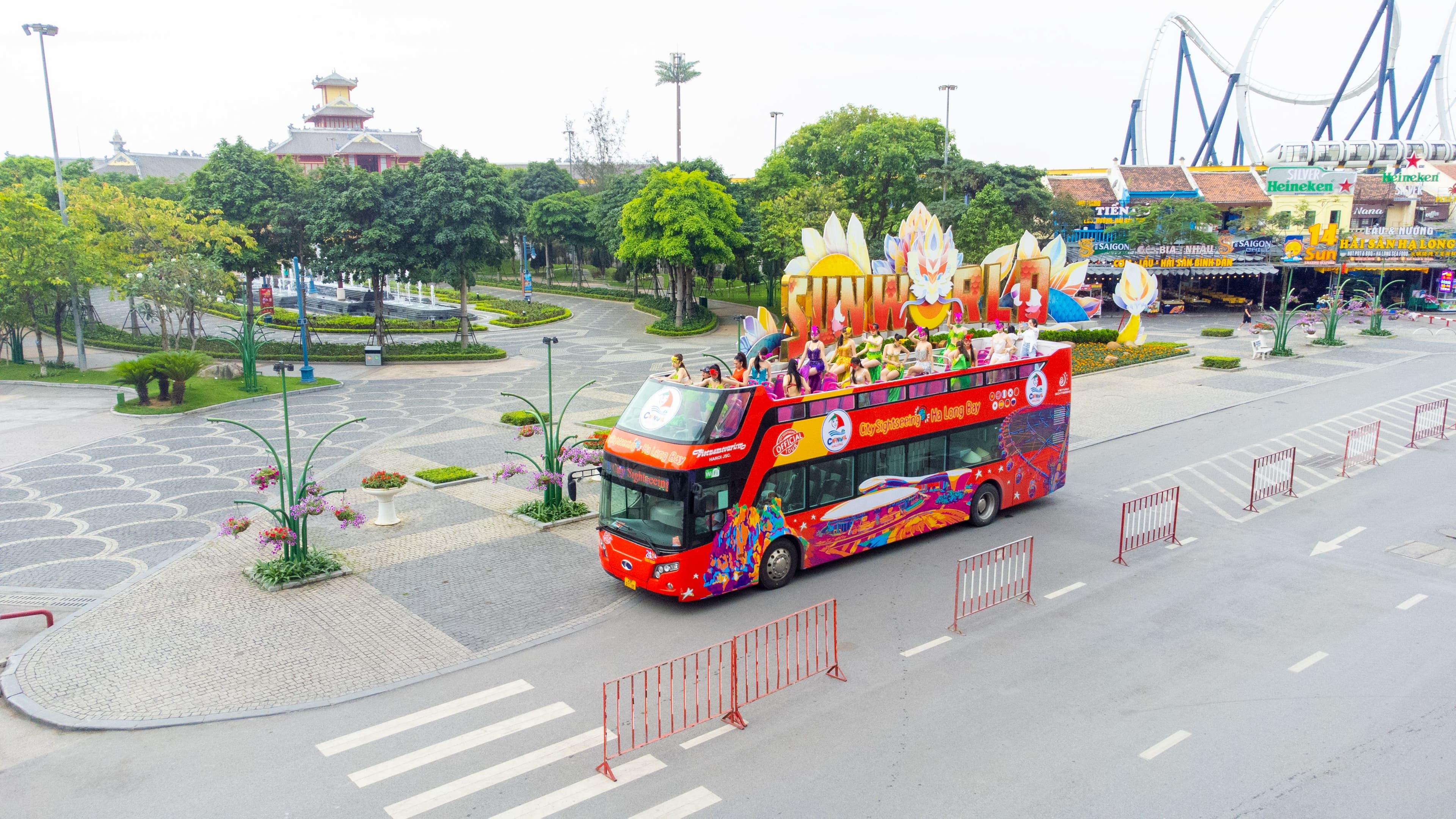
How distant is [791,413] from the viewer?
13.2 meters

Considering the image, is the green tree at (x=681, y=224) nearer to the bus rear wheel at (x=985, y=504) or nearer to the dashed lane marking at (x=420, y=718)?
the bus rear wheel at (x=985, y=504)

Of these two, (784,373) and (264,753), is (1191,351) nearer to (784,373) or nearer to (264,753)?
(784,373)

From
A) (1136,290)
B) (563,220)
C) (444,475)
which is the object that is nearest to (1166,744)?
(444,475)

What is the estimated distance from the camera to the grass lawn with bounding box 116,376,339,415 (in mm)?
26578

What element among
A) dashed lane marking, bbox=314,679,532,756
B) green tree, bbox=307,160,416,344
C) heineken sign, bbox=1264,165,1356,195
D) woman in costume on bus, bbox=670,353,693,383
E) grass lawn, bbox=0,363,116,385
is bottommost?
dashed lane marking, bbox=314,679,532,756

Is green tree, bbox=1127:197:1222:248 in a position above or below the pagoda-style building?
below

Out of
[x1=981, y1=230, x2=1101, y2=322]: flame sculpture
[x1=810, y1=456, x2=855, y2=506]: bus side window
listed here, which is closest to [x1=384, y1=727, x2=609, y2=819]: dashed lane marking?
[x1=810, y1=456, x2=855, y2=506]: bus side window

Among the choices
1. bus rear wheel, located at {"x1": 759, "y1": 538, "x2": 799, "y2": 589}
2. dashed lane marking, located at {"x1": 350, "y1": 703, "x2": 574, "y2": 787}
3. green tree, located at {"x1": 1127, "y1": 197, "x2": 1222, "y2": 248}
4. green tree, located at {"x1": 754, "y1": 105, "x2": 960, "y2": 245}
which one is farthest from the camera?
green tree, located at {"x1": 1127, "y1": 197, "x2": 1222, "y2": 248}

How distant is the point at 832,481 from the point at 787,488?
3.03 feet

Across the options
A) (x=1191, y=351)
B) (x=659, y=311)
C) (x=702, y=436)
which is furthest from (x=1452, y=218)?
(x=702, y=436)

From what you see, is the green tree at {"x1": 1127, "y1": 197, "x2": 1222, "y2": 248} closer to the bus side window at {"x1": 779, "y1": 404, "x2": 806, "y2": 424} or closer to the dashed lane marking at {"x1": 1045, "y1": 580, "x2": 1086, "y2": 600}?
the dashed lane marking at {"x1": 1045, "y1": 580, "x2": 1086, "y2": 600}

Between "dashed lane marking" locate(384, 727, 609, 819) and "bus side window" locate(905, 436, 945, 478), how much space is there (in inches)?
288

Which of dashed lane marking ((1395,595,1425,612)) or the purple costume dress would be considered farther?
the purple costume dress

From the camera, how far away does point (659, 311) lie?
54531 millimetres
